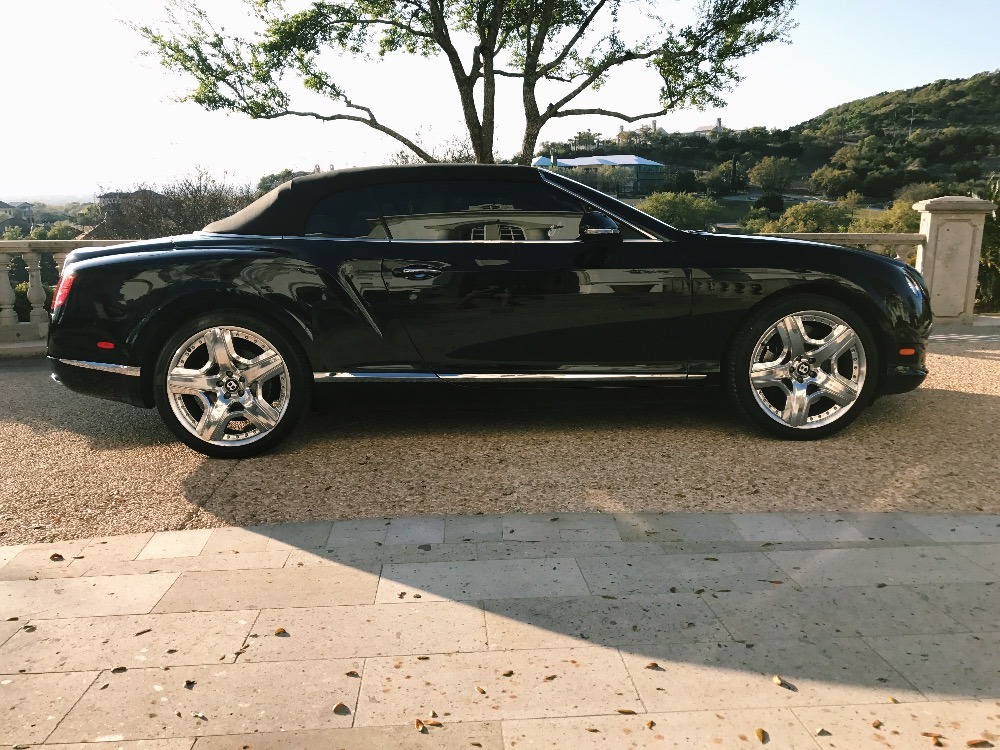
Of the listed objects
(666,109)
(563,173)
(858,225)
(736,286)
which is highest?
(666,109)

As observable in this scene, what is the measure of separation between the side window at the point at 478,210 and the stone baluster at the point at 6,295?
528cm

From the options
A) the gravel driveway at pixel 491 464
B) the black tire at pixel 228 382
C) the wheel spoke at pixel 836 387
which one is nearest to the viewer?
the gravel driveway at pixel 491 464

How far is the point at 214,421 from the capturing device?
4074 millimetres

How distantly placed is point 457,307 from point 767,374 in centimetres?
171

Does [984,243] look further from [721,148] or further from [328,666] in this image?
[721,148]

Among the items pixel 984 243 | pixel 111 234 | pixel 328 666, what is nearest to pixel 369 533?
pixel 328 666

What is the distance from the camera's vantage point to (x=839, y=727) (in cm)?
193

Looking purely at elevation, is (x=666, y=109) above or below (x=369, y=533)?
above

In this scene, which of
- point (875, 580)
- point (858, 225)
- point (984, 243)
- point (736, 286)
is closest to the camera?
point (875, 580)

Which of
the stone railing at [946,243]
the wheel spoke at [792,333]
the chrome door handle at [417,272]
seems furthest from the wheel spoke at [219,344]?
the stone railing at [946,243]

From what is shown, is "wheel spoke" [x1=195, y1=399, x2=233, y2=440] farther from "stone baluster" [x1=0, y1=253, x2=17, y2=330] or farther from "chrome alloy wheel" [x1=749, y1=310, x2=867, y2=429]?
"stone baluster" [x1=0, y1=253, x2=17, y2=330]

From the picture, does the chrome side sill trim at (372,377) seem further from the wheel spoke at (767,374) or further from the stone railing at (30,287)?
the stone railing at (30,287)

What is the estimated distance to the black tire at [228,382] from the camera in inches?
159

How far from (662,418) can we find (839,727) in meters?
2.96
